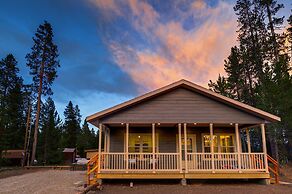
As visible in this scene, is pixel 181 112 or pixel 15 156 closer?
pixel 181 112

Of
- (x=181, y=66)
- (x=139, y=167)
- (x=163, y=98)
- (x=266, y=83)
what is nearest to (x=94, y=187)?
(x=139, y=167)

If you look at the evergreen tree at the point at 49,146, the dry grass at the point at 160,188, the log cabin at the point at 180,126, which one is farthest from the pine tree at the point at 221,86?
the evergreen tree at the point at 49,146

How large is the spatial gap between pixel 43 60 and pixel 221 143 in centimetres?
2441

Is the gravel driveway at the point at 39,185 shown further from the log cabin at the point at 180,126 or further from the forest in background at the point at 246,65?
the forest in background at the point at 246,65

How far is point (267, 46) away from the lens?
26156mm

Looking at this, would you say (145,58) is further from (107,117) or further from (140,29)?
(107,117)

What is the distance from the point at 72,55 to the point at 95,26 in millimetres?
7496

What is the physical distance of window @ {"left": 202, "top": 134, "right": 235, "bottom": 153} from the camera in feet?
49.6

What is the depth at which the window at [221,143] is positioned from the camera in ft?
49.6

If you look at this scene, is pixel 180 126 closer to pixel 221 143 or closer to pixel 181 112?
pixel 181 112

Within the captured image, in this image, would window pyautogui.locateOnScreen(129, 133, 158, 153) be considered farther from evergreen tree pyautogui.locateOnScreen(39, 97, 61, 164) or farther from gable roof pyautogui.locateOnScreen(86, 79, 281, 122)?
evergreen tree pyautogui.locateOnScreen(39, 97, 61, 164)

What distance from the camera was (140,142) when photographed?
15.2 meters

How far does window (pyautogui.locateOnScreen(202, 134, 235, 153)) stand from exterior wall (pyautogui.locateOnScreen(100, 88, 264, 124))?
2332mm

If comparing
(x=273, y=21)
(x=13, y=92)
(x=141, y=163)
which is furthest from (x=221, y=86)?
(x=13, y=92)
